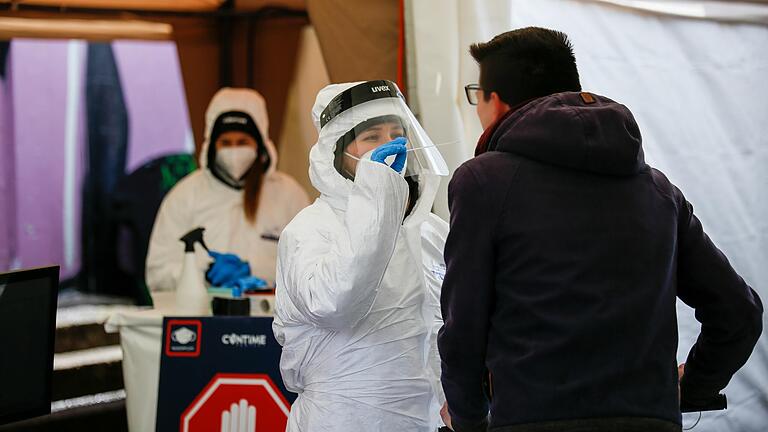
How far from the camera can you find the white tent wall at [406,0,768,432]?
10.7 feet

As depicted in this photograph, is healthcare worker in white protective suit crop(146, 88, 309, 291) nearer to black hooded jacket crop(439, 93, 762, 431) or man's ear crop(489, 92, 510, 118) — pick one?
man's ear crop(489, 92, 510, 118)

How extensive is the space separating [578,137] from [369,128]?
2.24ft

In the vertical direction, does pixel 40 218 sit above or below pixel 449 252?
below

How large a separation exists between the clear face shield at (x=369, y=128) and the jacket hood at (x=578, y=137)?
0.49 meters

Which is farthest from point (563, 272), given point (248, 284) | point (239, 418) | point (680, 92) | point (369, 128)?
point (680, 92)

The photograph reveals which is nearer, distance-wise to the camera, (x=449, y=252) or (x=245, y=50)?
(x=449, y=252)

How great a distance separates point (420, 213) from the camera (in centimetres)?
225

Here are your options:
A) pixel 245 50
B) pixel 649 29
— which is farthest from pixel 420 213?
pixel 245 50

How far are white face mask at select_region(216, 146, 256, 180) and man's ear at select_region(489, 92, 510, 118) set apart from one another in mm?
3090

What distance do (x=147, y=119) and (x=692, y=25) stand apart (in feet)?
11.9

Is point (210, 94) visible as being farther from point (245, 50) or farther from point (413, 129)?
point (413, 129)

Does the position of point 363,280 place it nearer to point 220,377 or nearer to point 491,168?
point 491,168

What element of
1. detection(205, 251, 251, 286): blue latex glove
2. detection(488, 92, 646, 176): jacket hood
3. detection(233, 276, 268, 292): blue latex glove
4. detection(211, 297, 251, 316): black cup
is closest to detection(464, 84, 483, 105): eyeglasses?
detection(488, 92, 646, 176): jacket hood

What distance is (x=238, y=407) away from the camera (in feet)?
10.0
